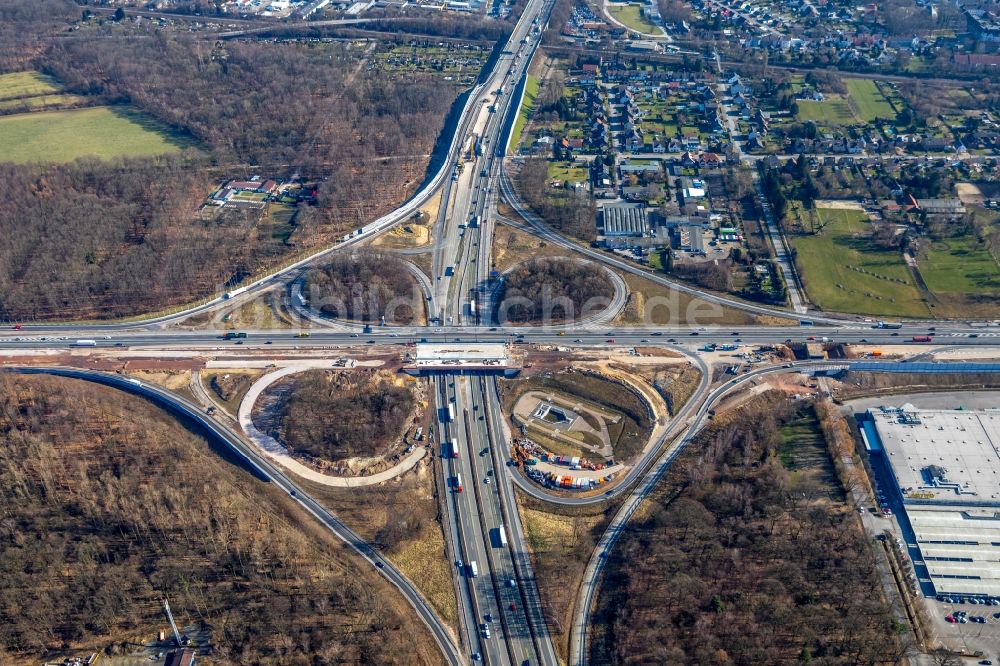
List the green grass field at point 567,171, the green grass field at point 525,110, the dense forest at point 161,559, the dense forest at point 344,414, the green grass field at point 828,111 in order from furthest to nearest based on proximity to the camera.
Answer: the green grass field at point 828,111
the green grass field at point 525,110
the green grass field at point 567,171
the dense forest at point 344,414
the dense forest at point 161,559

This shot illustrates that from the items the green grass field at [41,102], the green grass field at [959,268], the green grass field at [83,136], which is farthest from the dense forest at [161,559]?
the green grass field at [41,102]

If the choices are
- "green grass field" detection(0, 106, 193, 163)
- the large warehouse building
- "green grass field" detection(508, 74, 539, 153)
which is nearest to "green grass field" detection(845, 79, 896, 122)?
"green grass field" detection(508, 74, 539, 153)

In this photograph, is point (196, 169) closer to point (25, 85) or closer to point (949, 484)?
point (25, 85)

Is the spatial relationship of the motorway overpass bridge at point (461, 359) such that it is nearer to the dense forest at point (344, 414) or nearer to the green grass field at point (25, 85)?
the dense forest at point (344, 414)

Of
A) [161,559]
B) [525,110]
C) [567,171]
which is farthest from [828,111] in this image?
[161,559]

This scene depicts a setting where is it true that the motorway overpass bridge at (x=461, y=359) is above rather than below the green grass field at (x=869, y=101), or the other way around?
below

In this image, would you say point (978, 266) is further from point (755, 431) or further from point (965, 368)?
point (755, 431)

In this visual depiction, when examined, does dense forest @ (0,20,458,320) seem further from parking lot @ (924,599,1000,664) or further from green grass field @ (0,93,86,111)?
parking lot @ (924,599,1000,664)
